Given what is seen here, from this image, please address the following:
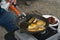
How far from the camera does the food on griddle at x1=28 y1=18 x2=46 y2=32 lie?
0.94 metres

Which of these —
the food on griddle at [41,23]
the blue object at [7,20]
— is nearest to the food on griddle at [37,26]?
the food on griddle at [41,23]

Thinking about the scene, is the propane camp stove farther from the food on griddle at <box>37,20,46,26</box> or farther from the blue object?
the blue object

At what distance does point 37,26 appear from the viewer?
0.98 m

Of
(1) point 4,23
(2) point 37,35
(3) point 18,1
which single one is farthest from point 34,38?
(3) point 18,1

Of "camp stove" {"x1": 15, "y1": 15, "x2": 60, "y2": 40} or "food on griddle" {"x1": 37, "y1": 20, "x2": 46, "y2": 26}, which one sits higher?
"food on griddle" {"x1": 37, "y1": 20, "x2": 46, "y2": 26}

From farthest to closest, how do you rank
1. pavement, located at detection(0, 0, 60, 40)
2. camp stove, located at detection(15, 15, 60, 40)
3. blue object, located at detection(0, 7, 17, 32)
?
1. pavement, located at detection(0, 0, 60, 40)
2. blue object, located at detection(0, 7, 17, 32)
3. camp stove, located at detection(15, 15, 60, 40)

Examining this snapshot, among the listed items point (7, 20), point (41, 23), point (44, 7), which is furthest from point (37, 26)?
point (44, 7)

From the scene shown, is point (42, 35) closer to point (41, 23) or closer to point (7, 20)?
point (41, 23)

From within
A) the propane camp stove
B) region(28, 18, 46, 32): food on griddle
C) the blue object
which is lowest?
the blue object

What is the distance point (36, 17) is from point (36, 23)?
0.23 feet

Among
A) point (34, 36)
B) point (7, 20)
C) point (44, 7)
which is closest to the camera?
point (34, 36)

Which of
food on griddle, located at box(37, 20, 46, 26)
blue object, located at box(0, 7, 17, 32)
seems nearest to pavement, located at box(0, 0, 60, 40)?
blue object, located at box(0, 7, 17, 32)

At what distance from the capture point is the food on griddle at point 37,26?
94cm

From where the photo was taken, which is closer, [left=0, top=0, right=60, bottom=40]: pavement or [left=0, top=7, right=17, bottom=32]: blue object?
[left=0, top=7, right=17, bottom=32]: blue object
